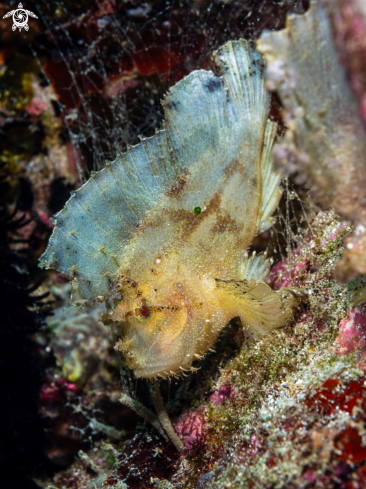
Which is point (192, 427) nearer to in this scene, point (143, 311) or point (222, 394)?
point (222, 394)

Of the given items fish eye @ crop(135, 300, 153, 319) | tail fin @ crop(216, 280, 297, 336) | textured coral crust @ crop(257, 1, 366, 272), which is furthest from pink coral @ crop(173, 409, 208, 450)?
textured coral crust @ crop(257, 1, 366, 272)

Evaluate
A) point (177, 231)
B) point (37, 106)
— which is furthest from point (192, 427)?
point (37, 106)

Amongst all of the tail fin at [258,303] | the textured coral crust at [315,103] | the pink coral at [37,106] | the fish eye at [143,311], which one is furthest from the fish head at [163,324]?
the pink coral at [37,106]

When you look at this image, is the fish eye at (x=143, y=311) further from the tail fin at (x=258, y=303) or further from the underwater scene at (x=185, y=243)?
the tail fin at (x=258, y=303)

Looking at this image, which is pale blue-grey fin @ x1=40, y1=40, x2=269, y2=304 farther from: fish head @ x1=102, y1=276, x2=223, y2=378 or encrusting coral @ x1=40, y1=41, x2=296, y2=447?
fish head @ x1=102, y1=276, x2=223, y2=378

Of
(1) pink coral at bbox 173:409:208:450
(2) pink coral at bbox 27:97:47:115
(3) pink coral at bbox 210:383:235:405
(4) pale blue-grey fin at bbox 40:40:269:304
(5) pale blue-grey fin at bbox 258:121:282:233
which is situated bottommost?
(1) pink coral at bbox 173:409:208:450

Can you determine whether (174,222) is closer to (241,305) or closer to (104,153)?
(241,305)
